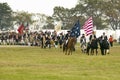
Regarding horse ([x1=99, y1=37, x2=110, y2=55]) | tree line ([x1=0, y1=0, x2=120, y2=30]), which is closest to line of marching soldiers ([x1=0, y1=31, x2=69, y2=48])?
horse ([x1=99, y1=37, x2=110, y2=55])

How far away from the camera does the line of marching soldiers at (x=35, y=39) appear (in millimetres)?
53006

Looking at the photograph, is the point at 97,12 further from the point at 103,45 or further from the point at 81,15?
the point at 103,45

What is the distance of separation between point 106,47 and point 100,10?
76509mm

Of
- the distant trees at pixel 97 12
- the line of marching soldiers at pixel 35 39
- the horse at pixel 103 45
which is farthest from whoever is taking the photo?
the distant trees at pixel 97 12

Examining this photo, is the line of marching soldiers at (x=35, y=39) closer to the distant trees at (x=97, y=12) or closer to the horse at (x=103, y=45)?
the horse at (x=103, y=45)

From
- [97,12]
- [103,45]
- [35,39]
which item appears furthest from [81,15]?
[103,45]

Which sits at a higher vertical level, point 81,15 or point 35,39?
point 81,15

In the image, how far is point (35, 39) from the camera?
2298 inches

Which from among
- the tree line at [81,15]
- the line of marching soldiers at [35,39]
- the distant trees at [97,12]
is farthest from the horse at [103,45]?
the distant trees at [97,12]

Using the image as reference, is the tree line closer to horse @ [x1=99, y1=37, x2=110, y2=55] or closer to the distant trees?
the distant trees

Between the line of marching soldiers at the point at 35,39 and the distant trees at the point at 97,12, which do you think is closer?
the line of marching soldiers at the point at 35,39

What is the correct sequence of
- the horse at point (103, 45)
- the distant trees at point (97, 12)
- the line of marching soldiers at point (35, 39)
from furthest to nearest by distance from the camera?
the distant trees at point (97, 12), the line of marching soldiers at point (35, 39), the horse at point (103, 45)

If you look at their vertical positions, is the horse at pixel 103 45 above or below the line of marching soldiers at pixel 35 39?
below

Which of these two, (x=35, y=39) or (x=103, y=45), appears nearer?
(x=103, y=45)
